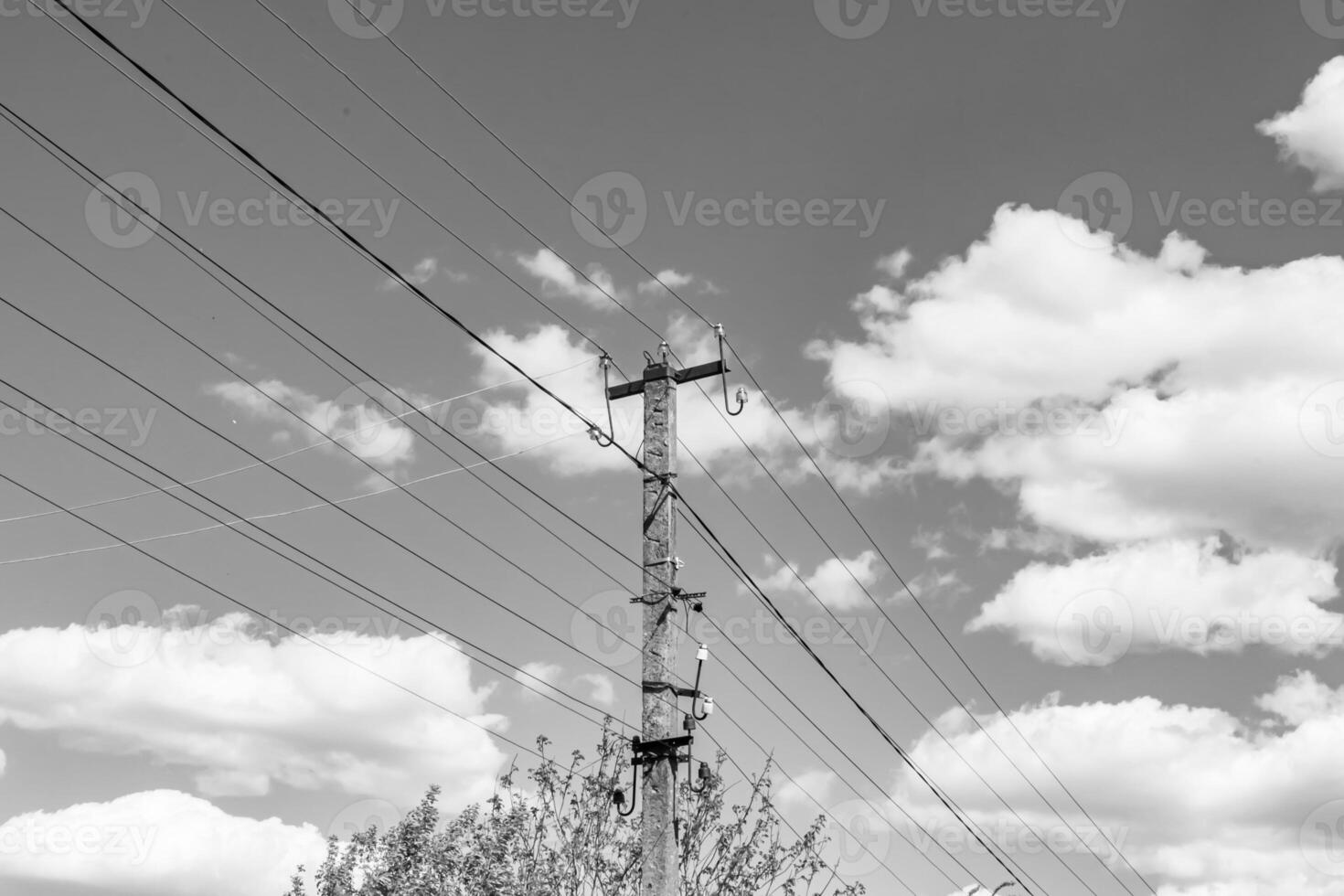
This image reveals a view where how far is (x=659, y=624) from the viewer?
14.3 meters

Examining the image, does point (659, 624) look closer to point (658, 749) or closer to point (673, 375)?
point (658, 749)

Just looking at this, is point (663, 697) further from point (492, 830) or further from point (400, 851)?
point (400, 851)

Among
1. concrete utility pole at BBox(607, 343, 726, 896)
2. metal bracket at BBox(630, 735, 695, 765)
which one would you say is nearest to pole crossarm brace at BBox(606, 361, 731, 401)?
concrete utility pole at BBox(607, 343, 726, 896)

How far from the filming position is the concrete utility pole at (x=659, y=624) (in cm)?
1321

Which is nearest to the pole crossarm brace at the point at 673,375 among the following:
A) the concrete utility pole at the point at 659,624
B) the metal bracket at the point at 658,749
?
the concrete utility pole at the point at 659,624

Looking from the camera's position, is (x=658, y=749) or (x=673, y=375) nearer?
(x=658, y=749)

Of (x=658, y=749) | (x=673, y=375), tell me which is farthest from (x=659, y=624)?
(x=673, y=375)

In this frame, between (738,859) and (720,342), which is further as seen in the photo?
(738,859)

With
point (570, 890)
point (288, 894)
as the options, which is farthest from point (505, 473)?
point (288, 894)

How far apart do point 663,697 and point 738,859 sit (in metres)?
8.97

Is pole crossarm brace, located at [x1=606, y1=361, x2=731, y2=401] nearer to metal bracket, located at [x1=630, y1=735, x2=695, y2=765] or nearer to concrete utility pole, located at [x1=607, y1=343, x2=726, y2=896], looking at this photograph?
concrete utility pole, located at [x1=607, y1=343, x2=726, y2=896]

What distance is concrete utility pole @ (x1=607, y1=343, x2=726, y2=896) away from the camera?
43.3 feet

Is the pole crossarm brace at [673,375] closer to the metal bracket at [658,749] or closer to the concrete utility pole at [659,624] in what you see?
the concrete utility pole at [659,624]

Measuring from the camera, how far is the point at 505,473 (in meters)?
13.8
